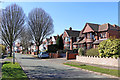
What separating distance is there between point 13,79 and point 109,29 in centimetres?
2859

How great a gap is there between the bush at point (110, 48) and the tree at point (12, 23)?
77.6 feet

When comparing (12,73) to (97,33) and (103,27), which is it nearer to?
(97,33)

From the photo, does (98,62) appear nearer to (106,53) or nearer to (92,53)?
(106,53)

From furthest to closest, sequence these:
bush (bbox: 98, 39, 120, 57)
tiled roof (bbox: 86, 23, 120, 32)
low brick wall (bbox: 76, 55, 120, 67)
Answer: tiled roof (bbox: 86, 23, 120, 32) < bush (bbox: 98, 39, 120, 57) < low brick wall (bbox: 76, 55, 120, 67)

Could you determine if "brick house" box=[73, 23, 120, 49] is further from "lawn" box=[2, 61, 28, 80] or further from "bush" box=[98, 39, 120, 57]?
"lawn" box=[2, 61, 28, 80]

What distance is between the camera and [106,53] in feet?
58.2

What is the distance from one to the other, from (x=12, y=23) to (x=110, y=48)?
2598cm

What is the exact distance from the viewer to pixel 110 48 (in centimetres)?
1706

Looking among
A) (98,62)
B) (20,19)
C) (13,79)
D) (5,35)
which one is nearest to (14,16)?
(20,19)

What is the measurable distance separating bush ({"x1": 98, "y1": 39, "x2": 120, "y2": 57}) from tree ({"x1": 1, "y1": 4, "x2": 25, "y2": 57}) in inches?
931

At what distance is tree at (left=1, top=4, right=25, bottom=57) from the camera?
3434 centimetres

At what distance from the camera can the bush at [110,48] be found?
1644cm

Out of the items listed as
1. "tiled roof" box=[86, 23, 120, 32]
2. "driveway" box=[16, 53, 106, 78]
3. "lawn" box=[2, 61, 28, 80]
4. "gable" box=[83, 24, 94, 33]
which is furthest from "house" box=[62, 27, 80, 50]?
"lawn" box=[2, 61, 28, 80]

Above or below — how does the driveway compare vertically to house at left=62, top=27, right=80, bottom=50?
below
